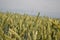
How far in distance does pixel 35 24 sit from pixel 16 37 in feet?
1.15

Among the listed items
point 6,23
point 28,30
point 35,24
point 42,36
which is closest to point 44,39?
point 42,36

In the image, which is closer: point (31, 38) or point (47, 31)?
point (31, 38)

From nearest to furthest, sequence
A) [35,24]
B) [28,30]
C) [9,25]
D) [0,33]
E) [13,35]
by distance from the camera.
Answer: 1. [0,33]
2. [13,35]
3. [28,30]
4. [35,24]
5. [9,25]

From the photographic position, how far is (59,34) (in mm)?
703

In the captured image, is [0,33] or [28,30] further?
[28,30]

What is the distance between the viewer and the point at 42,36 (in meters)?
0.77

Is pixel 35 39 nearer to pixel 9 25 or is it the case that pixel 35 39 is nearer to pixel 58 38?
pixel 58 38

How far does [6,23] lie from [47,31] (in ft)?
1.27

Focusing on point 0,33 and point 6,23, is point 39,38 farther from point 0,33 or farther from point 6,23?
point 6,23

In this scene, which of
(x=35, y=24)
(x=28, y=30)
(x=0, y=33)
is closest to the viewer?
(x=0, y=33)

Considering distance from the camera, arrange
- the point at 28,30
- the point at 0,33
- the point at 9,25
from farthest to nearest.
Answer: the point at 9,25 < the point at 28,30 < the point at 0,33

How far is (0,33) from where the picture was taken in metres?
0.64

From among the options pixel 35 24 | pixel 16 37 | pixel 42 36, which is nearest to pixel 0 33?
pixel 16 37

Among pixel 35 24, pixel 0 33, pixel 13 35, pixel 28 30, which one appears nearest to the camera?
pixel 0 33
